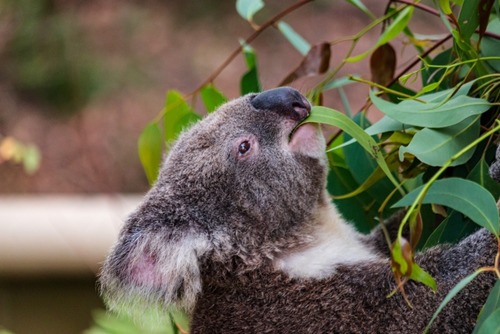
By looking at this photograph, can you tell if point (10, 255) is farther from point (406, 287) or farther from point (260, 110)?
point (406, 287)

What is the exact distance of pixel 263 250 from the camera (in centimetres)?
257

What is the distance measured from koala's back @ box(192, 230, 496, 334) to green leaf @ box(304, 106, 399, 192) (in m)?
0.34

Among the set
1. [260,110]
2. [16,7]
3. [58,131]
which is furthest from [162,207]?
[16,7]

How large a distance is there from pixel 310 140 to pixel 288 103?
154 mm

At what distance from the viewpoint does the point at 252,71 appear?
10.3ft

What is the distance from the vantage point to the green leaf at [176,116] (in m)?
3.04

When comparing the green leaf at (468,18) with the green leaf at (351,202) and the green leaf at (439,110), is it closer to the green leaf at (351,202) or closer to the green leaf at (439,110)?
the green leaf at (439,110)

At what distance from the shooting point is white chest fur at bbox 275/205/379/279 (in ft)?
8.39

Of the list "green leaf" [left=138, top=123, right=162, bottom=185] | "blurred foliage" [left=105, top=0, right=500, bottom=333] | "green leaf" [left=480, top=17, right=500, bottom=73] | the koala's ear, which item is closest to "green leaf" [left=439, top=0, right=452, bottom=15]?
"blurred foliage" [left=105, top=0, right=500, bottom=333]

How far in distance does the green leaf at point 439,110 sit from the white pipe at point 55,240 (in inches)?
163

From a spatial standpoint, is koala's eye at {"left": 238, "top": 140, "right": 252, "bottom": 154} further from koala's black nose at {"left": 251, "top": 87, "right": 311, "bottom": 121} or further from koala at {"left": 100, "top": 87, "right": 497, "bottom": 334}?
koala's black nose at {"left": 251, "top": 87, "right": 311, "bottom": 121}

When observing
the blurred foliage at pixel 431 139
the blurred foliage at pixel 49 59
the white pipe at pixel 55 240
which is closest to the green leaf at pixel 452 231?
the blurred foliage at pixel 431 139

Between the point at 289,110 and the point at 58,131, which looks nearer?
the point at 289,110

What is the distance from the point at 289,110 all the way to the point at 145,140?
75 cm
